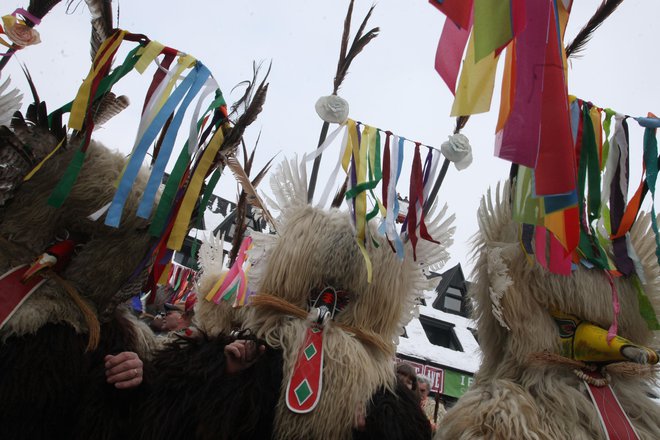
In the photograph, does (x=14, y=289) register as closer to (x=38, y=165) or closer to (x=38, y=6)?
(x=38, y=165)

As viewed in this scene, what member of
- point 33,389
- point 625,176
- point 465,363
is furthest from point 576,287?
point 465,363

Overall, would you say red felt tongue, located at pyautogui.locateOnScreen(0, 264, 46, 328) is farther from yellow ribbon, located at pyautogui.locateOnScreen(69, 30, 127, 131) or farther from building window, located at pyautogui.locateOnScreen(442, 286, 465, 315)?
building window, located at pyautogui.locateOnScreen(442, 286, 465, 315)

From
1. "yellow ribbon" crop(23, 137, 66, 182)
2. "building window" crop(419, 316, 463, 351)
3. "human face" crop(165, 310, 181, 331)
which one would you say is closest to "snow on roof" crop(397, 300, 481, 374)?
"building window" crop(419, 316, 463, 351)

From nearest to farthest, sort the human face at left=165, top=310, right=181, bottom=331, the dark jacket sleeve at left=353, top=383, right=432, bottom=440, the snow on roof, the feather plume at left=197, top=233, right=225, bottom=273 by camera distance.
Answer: the dark jacket sleeve at left=353, top=383, right=432, bottom=440 < the feather plume at left=197, top=233, right=225, bottom=273 < the human face at left=165, top=310, right=181, bottom=331 < the snow on roof

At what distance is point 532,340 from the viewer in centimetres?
192

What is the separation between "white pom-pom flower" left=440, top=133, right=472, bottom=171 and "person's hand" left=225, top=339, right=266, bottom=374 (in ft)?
3.79

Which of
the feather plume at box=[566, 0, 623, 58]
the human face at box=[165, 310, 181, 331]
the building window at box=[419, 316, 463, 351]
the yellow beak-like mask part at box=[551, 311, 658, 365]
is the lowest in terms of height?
the human face at box=[165, 310, 181, 331]

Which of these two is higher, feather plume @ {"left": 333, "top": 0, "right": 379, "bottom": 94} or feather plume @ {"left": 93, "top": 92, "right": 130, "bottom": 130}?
feather plume @ {"left": 333, "top": 0, "right": 379, "bottom": 94}

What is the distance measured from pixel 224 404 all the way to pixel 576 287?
1.42 metres

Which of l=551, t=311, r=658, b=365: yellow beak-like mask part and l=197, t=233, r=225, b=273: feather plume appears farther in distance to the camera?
l=197, t=233, r=225, b=273: feather plume

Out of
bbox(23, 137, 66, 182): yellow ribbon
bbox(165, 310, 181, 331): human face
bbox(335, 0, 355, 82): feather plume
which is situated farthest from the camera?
bbox(165, 310, 181, 331): human face

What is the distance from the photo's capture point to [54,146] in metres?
1.76

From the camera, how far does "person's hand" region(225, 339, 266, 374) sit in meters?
1.72

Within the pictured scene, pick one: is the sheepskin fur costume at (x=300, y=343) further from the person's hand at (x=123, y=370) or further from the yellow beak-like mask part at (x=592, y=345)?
the yellow beak-like mask part at (x=592, y=345)
